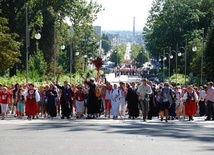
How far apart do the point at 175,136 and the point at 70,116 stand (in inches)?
434

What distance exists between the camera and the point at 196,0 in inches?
4678

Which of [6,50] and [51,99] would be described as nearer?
[51,99]

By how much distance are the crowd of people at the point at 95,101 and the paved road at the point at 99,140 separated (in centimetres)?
486

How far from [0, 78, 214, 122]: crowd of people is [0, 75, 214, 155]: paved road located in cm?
486

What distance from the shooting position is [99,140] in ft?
59.2

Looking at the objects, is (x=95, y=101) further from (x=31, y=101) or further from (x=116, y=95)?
(x=31, y=101)

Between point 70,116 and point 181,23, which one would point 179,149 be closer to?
point 70,116

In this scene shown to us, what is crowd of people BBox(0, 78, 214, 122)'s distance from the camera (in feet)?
92.9

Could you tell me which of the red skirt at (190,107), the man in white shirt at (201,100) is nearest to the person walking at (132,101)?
the red skirt at (190,107)

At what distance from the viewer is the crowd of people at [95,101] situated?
28.3 meters

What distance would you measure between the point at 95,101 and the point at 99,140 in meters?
11.1

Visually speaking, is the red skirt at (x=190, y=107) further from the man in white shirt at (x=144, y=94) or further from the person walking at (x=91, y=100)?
the person walking at (x=91, y=100)

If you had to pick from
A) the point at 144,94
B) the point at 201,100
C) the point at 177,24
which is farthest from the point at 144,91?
the point at 177,24

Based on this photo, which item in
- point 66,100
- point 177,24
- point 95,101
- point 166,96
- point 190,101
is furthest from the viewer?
point 177,24
